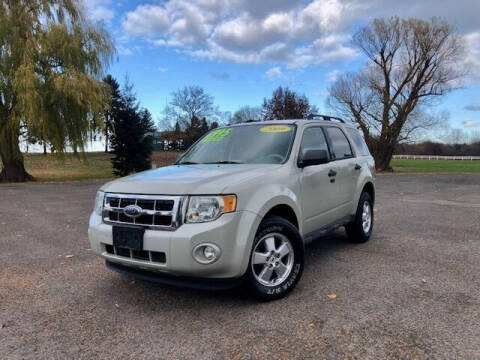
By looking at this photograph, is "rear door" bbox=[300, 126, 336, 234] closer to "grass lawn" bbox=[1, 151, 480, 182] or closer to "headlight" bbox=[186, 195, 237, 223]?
"headlight" bbox=[186, 195, 237, 223]

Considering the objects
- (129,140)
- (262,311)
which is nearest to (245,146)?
(262,311)

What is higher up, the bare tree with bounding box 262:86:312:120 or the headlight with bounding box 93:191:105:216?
the bare tree with bounding box 262:86:312:120

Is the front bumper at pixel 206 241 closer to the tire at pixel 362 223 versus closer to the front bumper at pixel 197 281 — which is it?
the front bumper at pixel 197 281

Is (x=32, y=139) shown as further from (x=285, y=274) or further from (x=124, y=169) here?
(x=285, y=274)

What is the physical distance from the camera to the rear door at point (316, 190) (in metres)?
4.52

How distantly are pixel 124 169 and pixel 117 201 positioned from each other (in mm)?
26079

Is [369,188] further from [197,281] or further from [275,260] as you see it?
[197,281]

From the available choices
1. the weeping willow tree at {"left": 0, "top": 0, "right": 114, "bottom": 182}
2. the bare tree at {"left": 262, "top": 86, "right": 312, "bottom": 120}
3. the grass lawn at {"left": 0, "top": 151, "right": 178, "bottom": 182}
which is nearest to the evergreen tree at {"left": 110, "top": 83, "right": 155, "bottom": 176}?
the grass lawn at {"left": 0, "top": 151, "right": 178, "bottom": 182}

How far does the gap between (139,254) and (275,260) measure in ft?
4.29

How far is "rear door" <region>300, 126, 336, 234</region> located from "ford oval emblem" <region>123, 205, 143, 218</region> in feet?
6.01

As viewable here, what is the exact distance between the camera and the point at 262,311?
359 cm

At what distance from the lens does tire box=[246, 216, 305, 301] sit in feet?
12.2

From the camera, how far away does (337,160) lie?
17.7ft

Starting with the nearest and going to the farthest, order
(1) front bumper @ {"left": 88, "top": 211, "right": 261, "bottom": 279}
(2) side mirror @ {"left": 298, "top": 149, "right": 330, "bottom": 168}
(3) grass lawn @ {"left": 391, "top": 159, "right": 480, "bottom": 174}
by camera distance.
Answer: (1) front bumper @ {"left": 88, "top": 211, "right": 261, "bottom": 279}, (2) side mirror @ {"left": 298, "top": 149, "right": 330, "bottom": 168}, (3) grass lawn @ {"left": 391, "top": 159, "right": 480, "bottom": 174}
